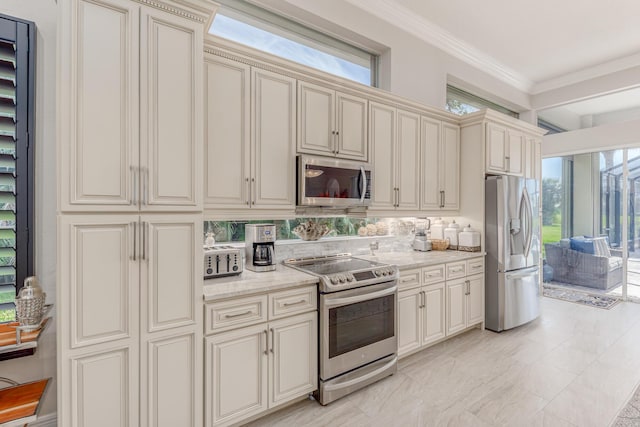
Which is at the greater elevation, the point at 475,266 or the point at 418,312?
the point at 475,266

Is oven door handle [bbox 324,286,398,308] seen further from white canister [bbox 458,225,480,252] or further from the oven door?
white canister [bbox 458,225,480,252]

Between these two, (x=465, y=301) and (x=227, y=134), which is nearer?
(x=227, y=134)

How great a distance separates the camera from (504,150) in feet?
12.9

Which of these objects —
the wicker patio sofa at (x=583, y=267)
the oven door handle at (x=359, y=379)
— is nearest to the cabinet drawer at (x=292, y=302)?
the oven door handle at (x=359, y=379)

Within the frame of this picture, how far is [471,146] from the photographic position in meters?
3.79

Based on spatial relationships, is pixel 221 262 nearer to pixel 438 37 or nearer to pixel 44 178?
pixel 44 178

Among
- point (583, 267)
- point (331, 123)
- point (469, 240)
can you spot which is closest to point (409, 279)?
point (469, 240)

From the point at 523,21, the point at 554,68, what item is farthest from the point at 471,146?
the point at 554,68

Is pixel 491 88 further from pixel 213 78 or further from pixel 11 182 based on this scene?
pixel 11 182

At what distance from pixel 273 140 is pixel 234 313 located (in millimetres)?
1303

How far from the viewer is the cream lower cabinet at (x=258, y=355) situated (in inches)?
75.5

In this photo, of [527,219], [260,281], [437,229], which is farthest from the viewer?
[437,229]

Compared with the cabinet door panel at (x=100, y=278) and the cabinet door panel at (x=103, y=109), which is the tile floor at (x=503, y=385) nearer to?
the cabinet door panel at (x=100, y=278)

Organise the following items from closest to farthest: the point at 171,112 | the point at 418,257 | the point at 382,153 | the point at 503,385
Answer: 1. the point at 171,112
2. the point at 503,385
3. the point at 382,153
4. the point at 418,257
